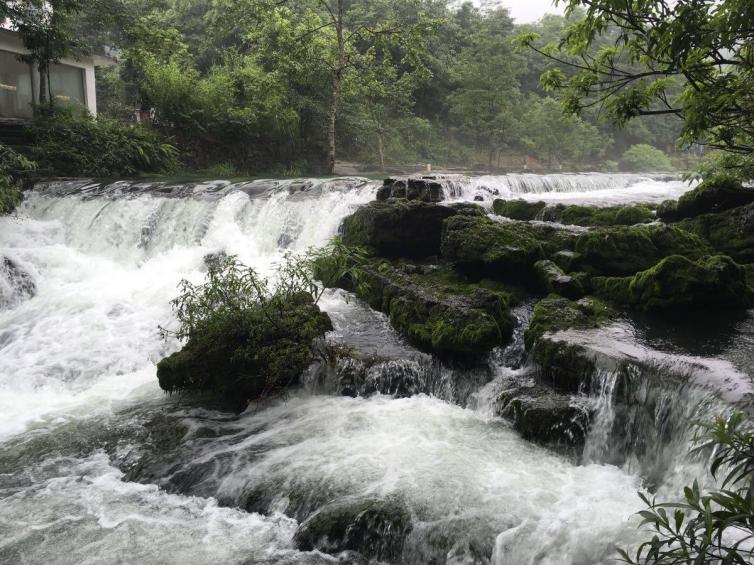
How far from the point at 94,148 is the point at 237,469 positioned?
16.4 meters

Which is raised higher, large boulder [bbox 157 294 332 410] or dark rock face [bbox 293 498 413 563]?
large boulder [bbox 157 294 332 410]

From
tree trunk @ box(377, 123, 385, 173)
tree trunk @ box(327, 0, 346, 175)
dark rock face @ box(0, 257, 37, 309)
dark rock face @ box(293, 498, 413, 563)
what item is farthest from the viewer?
tree trunk @ box(377, 123, 385, 173)

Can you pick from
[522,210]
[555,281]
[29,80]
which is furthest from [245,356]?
[29,80]

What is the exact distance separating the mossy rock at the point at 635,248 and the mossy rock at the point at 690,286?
2.84ft

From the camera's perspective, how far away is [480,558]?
12.8 feet

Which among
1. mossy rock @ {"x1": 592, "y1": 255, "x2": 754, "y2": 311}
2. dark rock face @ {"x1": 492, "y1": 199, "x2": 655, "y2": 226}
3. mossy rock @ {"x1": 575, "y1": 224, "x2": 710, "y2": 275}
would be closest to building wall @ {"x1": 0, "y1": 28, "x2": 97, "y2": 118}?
dark rock face @ {"x1": 492, "y1": 199, "x2": 655, "y2": 226}

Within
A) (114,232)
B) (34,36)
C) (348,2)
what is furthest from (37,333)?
(348,2)

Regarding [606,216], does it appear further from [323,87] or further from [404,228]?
[323,87]

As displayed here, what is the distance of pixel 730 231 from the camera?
8469 millimetres

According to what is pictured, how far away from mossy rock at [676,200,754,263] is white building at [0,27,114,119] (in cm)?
2019

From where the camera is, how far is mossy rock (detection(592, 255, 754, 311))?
6621mm

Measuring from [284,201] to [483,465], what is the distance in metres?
9.29

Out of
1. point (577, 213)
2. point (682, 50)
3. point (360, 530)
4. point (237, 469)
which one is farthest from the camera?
point (577, 213)

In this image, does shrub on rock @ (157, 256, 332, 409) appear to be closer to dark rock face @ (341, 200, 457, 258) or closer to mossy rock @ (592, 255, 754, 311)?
dark rock face @ (341, 200, 457, 258)
